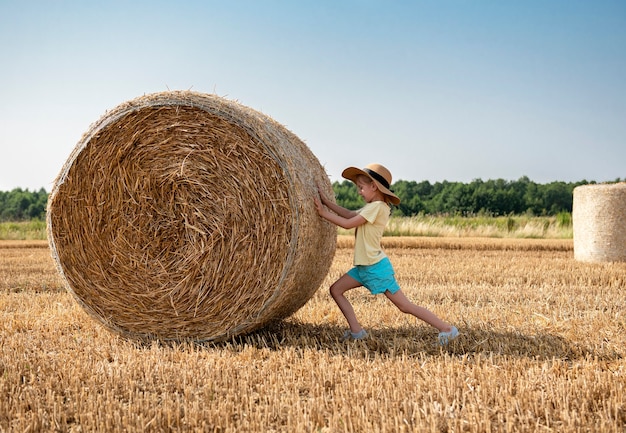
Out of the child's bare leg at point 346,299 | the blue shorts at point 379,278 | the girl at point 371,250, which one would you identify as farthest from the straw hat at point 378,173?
the child's bare leg at point 346,299

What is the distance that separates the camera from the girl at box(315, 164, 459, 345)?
4.98 meters

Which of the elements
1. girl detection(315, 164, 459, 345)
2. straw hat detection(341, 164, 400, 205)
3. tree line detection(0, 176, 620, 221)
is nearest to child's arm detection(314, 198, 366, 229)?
girl detection(315, 164, 459, 345)

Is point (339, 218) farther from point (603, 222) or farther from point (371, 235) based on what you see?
point (603, 222)

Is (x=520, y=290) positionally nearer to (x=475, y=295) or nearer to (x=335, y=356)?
(x=475, y=295)

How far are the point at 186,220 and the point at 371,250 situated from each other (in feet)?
4.97

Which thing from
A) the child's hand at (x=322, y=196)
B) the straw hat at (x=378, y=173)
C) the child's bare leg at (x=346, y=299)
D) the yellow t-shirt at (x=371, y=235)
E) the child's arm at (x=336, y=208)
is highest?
the straw hat at (x=378, y=173)

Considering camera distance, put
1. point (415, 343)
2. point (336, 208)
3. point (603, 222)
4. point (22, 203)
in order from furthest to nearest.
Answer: point (22, 203) → point (603, 222) → point (336, 208) → point (415, 343)

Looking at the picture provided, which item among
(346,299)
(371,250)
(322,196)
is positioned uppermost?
(322,196)

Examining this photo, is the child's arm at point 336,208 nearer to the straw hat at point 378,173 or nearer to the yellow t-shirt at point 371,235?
the yellow t-shirt at point 371,235

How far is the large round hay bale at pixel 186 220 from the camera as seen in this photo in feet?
16.2

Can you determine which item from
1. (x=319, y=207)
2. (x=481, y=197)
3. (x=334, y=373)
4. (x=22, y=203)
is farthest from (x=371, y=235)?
(x=22, y=203)

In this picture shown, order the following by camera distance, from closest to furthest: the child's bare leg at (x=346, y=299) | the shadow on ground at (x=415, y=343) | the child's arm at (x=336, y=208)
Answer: the shadow on ground at (x=415, y=343)
the child's bare leg at (x=346, y=299)
the child's arm at (x=336, y=208)

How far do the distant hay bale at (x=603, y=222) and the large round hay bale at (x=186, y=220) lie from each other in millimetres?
7554

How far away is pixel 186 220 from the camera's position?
509 cm
